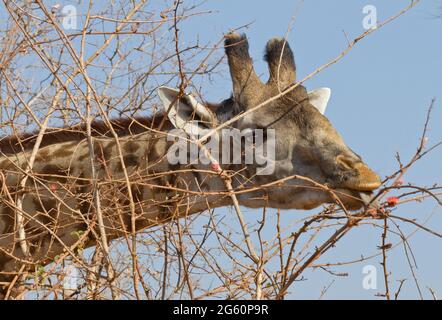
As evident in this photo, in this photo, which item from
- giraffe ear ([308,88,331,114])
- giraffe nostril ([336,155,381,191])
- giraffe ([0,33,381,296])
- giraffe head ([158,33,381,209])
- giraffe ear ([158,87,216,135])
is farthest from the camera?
giraffe ear ([308,88,331,114])

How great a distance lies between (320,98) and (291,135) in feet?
2.62

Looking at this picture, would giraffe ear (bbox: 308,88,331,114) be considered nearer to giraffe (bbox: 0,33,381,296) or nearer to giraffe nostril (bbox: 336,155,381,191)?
giraffe (bbox: 0,33,381,296)

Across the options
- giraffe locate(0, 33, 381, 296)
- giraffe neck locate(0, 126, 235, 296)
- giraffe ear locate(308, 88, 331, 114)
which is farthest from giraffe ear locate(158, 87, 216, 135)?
giraffe ear locate(308, 88, 331, 114)

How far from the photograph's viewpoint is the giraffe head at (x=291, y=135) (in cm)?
744

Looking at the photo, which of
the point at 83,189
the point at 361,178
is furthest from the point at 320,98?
the point at 83,189

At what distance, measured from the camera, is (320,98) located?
8.77 metres

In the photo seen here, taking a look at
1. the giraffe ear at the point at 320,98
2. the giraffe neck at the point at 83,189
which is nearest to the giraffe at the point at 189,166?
the giraffe neck at the point at 83,189

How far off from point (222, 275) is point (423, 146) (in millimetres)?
1475

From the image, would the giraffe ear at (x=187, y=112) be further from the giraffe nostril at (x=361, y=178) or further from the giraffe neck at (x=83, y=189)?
the giraffe nostril at (x=361, y=178)

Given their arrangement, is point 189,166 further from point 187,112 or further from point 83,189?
point 83,189

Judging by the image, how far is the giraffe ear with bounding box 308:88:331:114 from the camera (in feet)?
28.7
